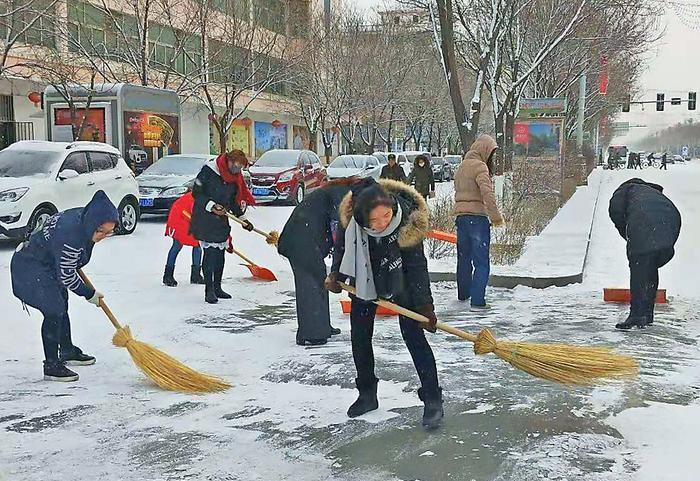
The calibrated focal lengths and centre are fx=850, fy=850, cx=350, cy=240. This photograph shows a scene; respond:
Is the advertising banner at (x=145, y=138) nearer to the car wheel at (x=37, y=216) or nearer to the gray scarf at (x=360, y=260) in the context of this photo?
the car wheel at (x=37, y=216)

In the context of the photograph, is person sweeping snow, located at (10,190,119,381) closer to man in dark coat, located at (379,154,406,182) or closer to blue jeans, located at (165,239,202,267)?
blue jeans, located at (165,239,202,267)

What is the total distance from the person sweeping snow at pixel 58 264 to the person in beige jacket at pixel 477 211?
12.4 feet

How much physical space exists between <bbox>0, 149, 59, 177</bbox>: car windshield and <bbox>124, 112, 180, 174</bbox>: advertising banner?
6066 millimetres

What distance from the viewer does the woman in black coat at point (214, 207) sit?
8336 millimetres

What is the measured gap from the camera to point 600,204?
934 inches

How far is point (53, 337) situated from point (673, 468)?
3.88 m

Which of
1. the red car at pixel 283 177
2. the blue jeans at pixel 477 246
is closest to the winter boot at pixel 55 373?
the blue jeans at pixel 477 246

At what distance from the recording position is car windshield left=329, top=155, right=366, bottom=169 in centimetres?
2656

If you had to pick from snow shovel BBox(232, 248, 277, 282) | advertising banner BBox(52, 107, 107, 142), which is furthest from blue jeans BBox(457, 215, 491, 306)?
advertising banner BBox(52, 107, 107, 142)

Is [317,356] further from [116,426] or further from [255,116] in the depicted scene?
[255,116]

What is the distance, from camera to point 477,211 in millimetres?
8148

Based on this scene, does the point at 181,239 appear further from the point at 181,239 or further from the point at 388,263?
the point at 388,263

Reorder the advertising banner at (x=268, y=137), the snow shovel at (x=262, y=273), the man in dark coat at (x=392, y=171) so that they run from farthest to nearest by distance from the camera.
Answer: the advertising banner at (x=268, y=137) < the man in dark coat at (x=392, y=171) < the snow shovel at (x=262, y=273)

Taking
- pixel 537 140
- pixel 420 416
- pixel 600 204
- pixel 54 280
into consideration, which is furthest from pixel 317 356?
pixel 600 204
